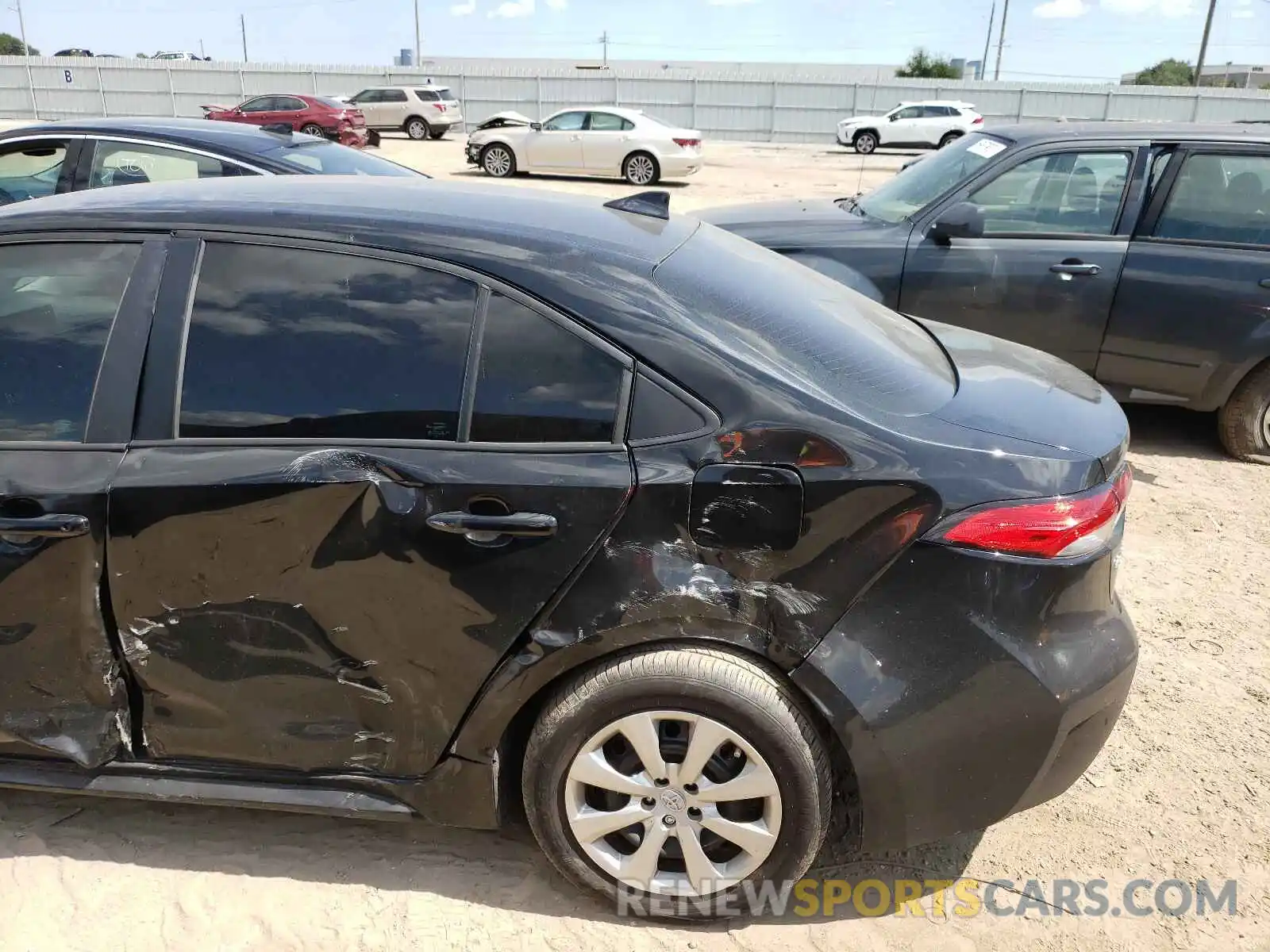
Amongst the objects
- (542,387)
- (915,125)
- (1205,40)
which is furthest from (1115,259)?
(1205,40)

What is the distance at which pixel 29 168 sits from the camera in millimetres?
6398

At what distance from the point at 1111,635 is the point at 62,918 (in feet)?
8.65

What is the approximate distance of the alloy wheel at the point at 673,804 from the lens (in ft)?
7.45

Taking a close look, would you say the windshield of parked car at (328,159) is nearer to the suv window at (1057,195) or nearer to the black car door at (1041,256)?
the black car door at (1041,256)

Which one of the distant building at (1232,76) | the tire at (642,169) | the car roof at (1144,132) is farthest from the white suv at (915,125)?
the distant building at (1232,76)

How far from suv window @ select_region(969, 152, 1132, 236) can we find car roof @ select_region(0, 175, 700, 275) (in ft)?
11.5

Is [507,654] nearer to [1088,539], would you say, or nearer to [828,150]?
[1088,539]

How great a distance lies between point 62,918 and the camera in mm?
2424

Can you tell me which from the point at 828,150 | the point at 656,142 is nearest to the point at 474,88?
the point at 828,150

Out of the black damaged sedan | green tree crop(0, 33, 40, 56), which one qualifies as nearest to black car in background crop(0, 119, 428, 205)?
the black damaged sedan

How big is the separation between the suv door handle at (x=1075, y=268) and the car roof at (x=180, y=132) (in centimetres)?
468

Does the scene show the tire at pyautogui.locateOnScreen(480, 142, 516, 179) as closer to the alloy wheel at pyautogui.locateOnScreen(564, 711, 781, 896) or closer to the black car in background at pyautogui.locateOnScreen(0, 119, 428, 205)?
the black car in background at pyautogui.locateOnScreen(0, 119, 428, 205)

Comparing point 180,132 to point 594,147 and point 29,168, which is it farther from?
point 594,147

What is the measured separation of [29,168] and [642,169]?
15.5m
